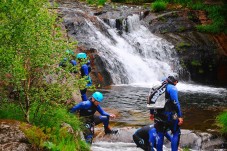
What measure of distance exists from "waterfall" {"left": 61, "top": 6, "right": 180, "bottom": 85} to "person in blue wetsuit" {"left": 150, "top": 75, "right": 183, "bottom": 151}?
35.7ft

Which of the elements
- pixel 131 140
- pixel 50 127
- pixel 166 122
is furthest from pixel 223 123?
pixel 50 127

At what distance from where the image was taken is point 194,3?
2655 centimetres

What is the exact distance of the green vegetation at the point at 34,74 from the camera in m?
6.64

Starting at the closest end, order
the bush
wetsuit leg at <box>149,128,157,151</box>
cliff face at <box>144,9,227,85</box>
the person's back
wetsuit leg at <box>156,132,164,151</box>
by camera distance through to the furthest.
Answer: wetsuit leg at <box>156,132,164,151</box> → wetsuit leg at <box>149,128,157,151</box> → the person's back → cliff face at <box>144,9,227,85</box> → the bush

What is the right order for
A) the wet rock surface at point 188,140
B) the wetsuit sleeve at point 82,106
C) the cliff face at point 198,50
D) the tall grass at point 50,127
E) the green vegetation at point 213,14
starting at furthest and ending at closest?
the green vegetation at point 213,14 < the cliff face at point 198,50 < the wet rock surface at point 188,140 < the wetsuit sleeve at point 82,106 < the tall grass at point 50,127

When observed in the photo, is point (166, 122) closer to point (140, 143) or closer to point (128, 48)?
point (140, 143)

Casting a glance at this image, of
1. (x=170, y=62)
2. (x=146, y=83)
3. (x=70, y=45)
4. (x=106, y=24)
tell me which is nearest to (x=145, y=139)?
(x=70, y=45)

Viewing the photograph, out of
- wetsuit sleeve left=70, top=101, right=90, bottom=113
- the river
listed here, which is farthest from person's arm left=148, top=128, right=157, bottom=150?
wetsuit sleeve left=70, top=101, right=90, bottom=113

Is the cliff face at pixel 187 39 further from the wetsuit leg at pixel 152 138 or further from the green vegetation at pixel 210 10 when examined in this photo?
the wetsuit leg at pixel 152 138

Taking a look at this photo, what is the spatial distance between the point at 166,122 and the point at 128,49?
1400cm

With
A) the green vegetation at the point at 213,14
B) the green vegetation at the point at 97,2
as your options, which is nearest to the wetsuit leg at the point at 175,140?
the green vegetation at the point at 213,14

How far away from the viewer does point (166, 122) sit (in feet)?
25.2

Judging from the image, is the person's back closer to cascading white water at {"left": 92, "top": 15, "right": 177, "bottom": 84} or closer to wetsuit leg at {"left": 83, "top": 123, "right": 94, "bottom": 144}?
wetsuit leg at {"left": 83, "top": 123, "right": 94, "bottom": 144}

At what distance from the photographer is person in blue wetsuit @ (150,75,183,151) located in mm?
7480
